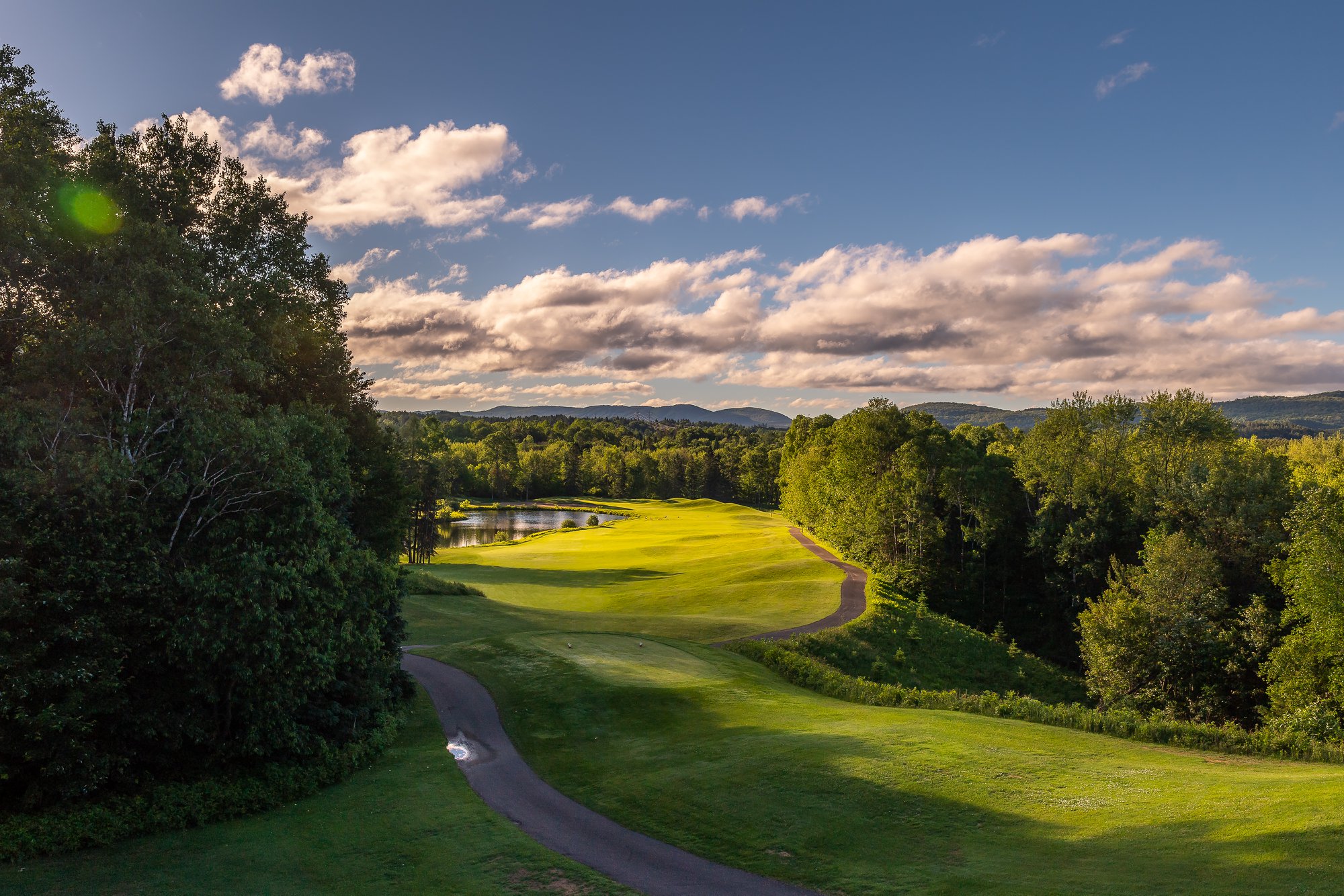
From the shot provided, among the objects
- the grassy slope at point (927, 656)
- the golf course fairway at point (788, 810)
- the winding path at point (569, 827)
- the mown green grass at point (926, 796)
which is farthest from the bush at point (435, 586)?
the mown green grass at point (926, 796)

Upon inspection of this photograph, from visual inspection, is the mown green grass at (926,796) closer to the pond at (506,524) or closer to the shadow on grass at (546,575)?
the shadow on grass at (546,575)

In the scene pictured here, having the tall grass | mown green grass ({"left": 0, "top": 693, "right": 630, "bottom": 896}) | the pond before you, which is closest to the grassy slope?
the tall grass

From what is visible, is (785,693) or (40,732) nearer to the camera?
(40,732)

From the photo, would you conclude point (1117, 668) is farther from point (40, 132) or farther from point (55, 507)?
point (40, 132)

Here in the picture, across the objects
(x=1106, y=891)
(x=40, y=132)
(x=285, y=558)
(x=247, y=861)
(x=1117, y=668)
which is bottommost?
(x=1117, y=668)

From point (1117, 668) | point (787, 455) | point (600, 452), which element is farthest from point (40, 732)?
point (600, 452)

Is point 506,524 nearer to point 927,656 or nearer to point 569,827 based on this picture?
point 927,656

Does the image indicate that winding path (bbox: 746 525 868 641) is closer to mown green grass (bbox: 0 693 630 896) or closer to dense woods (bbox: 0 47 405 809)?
dense woods (bbox: 0 47 405 809)
